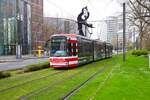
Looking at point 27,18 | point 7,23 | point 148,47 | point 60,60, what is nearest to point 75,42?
point 60,60

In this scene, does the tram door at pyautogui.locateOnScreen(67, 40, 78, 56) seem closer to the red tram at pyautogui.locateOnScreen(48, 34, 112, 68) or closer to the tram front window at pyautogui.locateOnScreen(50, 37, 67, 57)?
the red tram at pyautogui.locateOnScreen(48, 34, 112, 68)

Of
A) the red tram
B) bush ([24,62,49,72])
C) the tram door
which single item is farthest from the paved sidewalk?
the tram door

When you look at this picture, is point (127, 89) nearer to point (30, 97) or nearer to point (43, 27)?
point (30, 97)

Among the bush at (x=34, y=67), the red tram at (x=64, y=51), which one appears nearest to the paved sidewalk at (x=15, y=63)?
the bush at (x=34, y=67)

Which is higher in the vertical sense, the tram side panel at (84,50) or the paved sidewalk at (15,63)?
the tram side panel at (84,50)

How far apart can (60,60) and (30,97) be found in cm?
1530

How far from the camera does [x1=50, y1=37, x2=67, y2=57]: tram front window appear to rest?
27.1 metres

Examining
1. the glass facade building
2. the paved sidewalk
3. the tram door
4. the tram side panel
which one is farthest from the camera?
the glass facade building

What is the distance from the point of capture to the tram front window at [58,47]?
88.8 ft

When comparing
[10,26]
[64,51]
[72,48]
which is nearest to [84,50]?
[72,48]

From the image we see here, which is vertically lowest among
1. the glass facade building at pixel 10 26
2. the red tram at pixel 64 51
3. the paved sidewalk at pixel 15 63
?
the paved sidewalk at pixel 15 63

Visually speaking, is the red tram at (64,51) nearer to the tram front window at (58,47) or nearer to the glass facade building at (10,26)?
the tram front window at (58,47)

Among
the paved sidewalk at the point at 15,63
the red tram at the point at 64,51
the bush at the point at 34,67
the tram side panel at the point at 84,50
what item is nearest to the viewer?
the bush at the point at 34,67

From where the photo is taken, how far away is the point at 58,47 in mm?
27188
